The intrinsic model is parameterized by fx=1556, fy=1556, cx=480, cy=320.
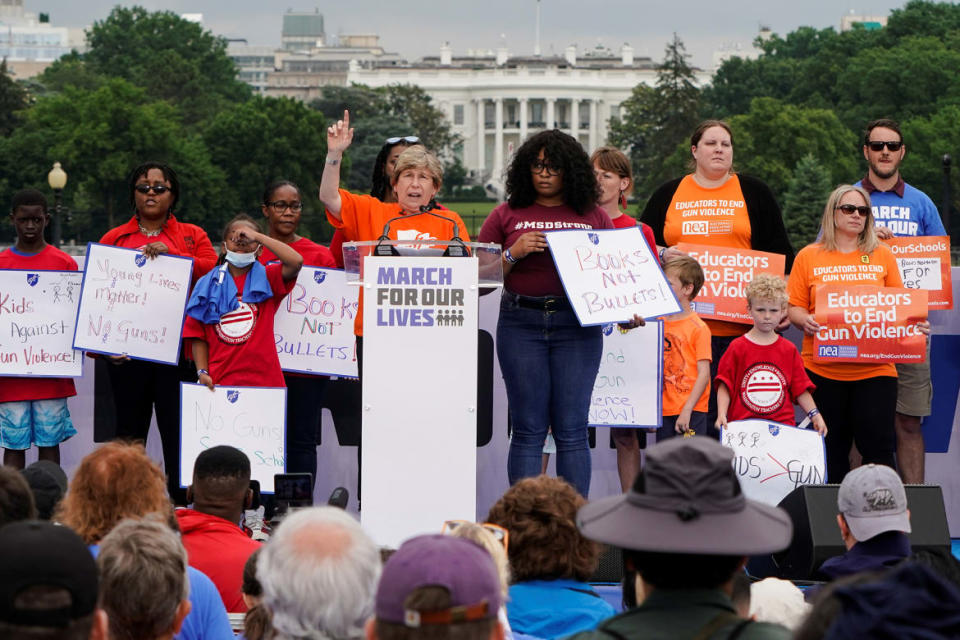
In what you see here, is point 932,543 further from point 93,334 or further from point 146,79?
point 146,79

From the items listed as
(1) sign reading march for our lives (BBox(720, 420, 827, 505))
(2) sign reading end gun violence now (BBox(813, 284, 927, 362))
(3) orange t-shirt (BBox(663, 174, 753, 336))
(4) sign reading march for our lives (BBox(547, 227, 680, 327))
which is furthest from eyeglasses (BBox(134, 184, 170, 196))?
(2) sign reading end gun violence now (BBox(813, 284, 927, 362))

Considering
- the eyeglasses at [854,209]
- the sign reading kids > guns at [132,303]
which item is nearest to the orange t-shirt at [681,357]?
the eyeglasses at [854,209]

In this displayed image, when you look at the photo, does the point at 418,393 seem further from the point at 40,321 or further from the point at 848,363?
the point at 40,321

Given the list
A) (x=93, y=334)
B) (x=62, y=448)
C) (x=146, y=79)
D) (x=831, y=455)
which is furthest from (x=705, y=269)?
(x=146, y=79)

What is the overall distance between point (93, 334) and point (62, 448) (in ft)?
4.61

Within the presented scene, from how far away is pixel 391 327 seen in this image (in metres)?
6.76

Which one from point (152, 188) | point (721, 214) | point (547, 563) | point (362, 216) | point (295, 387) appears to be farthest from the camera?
point (721, 214)

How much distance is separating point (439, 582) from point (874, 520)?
2.72 metres

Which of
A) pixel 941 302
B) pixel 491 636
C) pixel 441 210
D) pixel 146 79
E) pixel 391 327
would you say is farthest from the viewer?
pixel 146 79

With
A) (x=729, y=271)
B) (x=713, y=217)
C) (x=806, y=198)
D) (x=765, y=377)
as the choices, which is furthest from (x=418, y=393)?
(x=806, y=198)

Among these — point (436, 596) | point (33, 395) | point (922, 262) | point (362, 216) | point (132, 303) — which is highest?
point (362, 216)

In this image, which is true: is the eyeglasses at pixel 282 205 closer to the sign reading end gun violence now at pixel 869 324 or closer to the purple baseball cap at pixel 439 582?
the sign reading end gun violence now at pixel 869 324

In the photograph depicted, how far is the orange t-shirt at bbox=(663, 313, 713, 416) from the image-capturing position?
28.5 ft

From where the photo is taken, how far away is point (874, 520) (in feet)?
17.3
